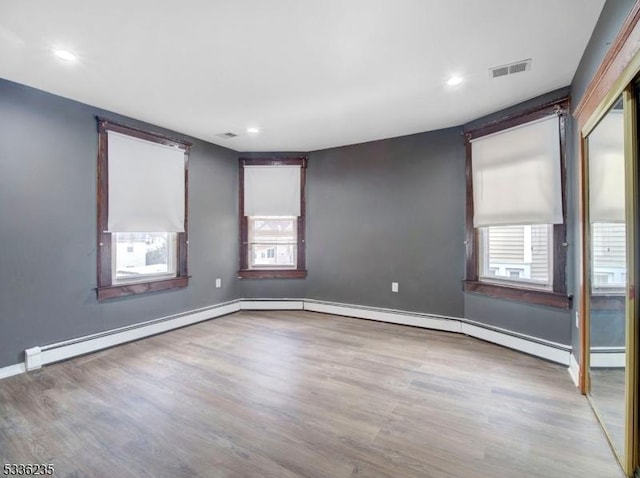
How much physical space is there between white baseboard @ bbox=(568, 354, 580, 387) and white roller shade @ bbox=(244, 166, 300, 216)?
144 inches

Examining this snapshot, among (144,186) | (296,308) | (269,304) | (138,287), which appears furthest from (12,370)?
(296,308)

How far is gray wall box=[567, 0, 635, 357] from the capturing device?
1636 millimetres

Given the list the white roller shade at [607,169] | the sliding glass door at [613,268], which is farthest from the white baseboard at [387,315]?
the white roller shade at [607,169]

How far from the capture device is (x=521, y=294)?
309 centimetres

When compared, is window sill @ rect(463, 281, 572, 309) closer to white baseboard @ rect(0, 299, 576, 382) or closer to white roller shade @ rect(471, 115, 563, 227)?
white baseboard @ rect(0, 299, 576, 382)

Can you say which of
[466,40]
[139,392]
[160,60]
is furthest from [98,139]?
[466,40]

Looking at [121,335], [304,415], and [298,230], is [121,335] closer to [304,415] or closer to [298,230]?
[304,415]

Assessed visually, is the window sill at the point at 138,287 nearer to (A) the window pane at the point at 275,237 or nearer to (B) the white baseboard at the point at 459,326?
(A) the window pane at the point at 275,237

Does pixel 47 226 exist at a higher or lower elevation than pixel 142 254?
higher

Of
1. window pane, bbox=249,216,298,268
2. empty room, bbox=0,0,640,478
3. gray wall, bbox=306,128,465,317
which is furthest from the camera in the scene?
window pane, bbox=249,216,298,268

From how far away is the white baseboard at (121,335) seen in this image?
9.45 feet

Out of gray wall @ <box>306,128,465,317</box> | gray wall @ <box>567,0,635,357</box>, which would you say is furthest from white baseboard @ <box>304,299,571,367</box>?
gray wall @ <box>567,0,635,357</box>

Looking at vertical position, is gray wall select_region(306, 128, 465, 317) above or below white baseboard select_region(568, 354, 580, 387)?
above

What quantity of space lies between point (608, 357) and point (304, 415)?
191 centimetres
